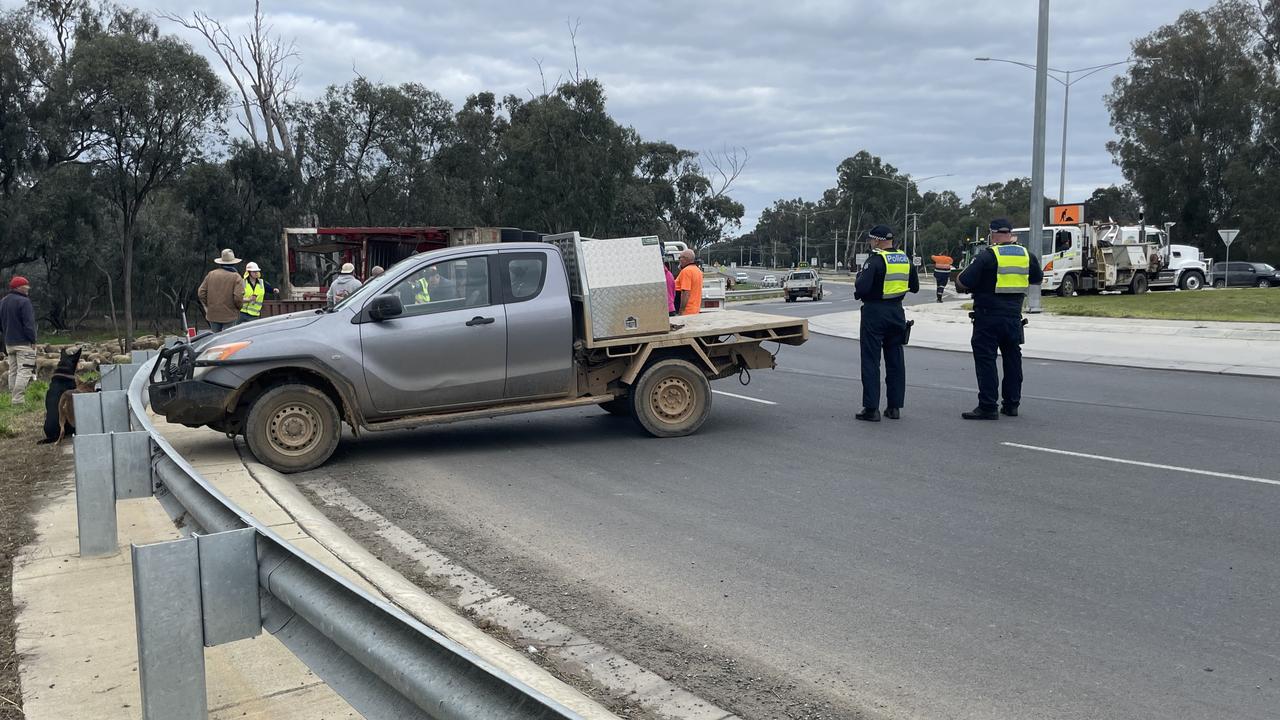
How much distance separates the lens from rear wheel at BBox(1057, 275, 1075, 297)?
122 feet

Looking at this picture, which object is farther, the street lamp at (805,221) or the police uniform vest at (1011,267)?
the street lamp at (805,221)

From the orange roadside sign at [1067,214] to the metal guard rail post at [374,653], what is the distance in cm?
3457

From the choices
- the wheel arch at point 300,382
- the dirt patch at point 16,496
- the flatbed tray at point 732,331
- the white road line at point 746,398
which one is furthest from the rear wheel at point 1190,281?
the dirt patch at point 16,496

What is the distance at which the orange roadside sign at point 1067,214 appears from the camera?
3419 centimetres

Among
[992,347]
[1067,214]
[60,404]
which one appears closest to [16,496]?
[60,404]

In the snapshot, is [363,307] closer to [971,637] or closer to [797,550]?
[797,550]

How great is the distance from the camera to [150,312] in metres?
54.6

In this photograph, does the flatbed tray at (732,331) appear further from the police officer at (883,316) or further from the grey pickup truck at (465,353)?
the police officer at (883,316)

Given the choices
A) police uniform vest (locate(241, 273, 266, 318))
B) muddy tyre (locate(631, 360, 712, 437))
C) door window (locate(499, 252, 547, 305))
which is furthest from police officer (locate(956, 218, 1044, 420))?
police uniform vest (locate(241, 273, 266, 318))

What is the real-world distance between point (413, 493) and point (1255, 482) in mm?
6371

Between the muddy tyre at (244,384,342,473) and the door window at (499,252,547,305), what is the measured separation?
1.89m

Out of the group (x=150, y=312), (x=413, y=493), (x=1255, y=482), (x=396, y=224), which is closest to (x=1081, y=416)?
(x=1255, y=482)

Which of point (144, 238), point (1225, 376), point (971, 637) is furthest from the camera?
point (144, 238)

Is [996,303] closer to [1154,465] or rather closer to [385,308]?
[1154,465]
